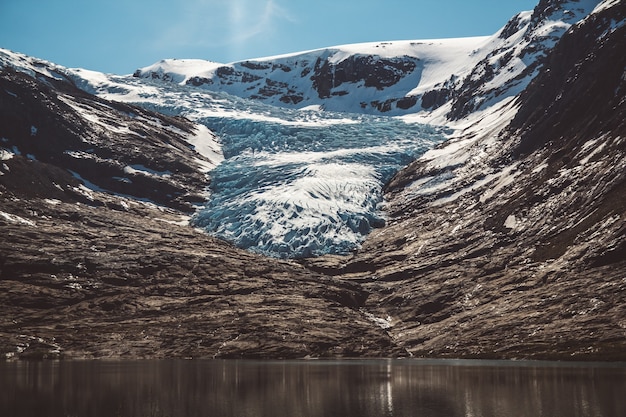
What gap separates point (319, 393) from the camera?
64.7m

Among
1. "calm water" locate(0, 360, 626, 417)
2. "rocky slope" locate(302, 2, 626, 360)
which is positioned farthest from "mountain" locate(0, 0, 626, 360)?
"calm water" locate(0, 360, 626, 417)

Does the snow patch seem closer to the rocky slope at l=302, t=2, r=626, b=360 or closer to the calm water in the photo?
the rocky slope at l=302, t=2, r=626, b=360

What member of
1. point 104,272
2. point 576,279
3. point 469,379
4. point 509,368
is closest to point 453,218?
point 576,279

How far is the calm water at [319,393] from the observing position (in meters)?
51.9

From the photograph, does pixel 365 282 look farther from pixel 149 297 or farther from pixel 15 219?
pixel 15 219

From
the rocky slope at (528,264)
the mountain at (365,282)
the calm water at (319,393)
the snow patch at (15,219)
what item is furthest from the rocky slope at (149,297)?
the calm water at (319,393)

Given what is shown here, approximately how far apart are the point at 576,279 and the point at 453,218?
59141 millimetres

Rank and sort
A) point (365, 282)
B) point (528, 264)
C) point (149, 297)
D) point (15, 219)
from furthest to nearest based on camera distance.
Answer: point (365, 282)
point (15, 219)
point (149, 297)
point (528, 264)

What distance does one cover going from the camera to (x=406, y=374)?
8719 cm

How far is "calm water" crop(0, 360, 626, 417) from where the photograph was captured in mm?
51938

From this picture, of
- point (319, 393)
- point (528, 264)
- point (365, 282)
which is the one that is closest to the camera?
point (319, 393)

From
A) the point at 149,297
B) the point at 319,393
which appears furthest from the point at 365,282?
the point at 319,393

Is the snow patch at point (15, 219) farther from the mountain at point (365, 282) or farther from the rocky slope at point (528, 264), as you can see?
the rocky slope at point (528, 264)

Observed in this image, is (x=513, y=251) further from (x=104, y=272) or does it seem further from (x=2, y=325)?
(x=2, y=325)
